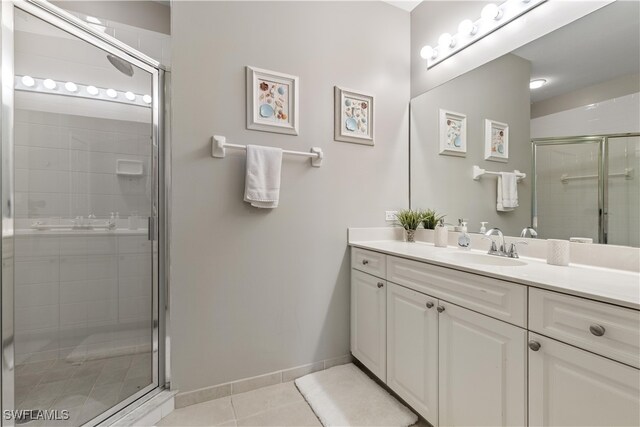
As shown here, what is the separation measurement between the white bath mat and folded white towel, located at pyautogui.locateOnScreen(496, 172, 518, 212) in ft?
3.90

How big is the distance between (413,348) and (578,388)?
0.63 meters

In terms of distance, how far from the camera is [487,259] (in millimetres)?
1388

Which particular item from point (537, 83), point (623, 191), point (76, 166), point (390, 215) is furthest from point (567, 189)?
→ point (76, 166)

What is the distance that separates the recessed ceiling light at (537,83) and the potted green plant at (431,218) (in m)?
0.87

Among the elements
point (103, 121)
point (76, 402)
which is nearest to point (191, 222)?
point (103, 121)

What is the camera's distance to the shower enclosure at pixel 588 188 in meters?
1.05

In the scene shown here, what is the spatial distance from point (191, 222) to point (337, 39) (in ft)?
4.97

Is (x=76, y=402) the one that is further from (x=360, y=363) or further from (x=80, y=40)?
(x=80, y=40)

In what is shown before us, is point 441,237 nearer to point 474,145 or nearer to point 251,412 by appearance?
point 474,145

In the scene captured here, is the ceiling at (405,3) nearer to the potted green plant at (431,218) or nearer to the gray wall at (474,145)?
the gray wall at (474,145)

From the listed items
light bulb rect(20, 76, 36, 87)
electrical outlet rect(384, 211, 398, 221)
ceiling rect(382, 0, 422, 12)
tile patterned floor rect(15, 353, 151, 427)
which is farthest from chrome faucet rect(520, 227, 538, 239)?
light bulb rect(20, 76, 36, 87)

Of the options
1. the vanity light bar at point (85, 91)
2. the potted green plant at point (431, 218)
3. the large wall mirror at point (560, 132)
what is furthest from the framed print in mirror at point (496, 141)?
the vanity light bar at point (85, 91)

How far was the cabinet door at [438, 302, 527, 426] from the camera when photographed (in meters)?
0.89

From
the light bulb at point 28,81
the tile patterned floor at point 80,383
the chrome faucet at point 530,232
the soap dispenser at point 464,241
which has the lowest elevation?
the tile patterned floor at point 80,383
